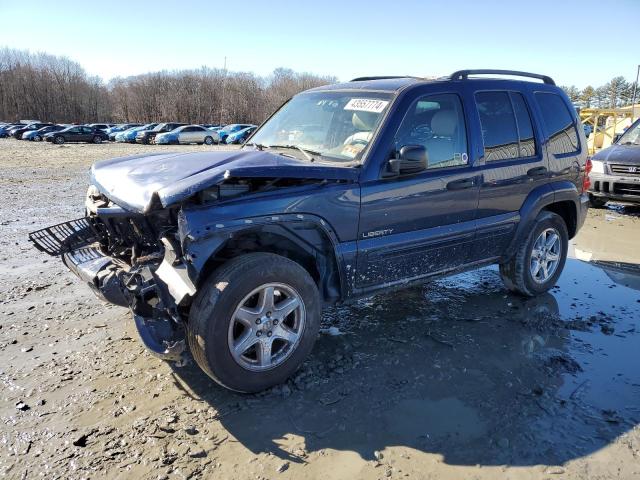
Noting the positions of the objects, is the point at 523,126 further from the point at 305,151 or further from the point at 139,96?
the point at 139,96

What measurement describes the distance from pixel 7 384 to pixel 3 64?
331ft

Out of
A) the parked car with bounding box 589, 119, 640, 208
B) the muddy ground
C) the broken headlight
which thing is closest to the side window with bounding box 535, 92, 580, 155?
the muddy ground

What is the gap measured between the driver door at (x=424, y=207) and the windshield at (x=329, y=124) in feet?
0.83

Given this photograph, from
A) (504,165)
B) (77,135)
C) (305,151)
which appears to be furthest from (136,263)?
(77,135)

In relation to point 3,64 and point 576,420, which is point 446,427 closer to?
point 576,420

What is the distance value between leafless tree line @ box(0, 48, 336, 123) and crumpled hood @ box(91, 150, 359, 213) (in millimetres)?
73799

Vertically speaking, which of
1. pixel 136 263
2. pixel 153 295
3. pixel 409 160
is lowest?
pixel 153 295

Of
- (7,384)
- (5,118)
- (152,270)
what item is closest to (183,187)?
(152,270)

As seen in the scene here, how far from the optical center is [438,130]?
400 centimetres

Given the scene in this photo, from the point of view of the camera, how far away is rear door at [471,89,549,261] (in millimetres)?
4285

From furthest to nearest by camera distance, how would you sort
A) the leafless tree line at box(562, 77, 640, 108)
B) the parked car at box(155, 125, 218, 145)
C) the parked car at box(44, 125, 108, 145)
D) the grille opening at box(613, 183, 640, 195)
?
the leafless tree line at box(562, 77, 640, 108) < the parked car at box(44, 125, 108, 145) < the parked car at box(155, 125, 218, 145) < the grille opening at box(613, 183, 640, 195)

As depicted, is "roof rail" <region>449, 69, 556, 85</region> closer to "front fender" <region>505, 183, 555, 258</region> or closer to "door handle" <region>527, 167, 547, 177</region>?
"door handle" <region>527, 167, 547, 177</region>

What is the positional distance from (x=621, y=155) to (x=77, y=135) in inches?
1449

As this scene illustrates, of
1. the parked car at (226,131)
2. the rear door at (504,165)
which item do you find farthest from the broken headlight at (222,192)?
the parked car at (226,131)
